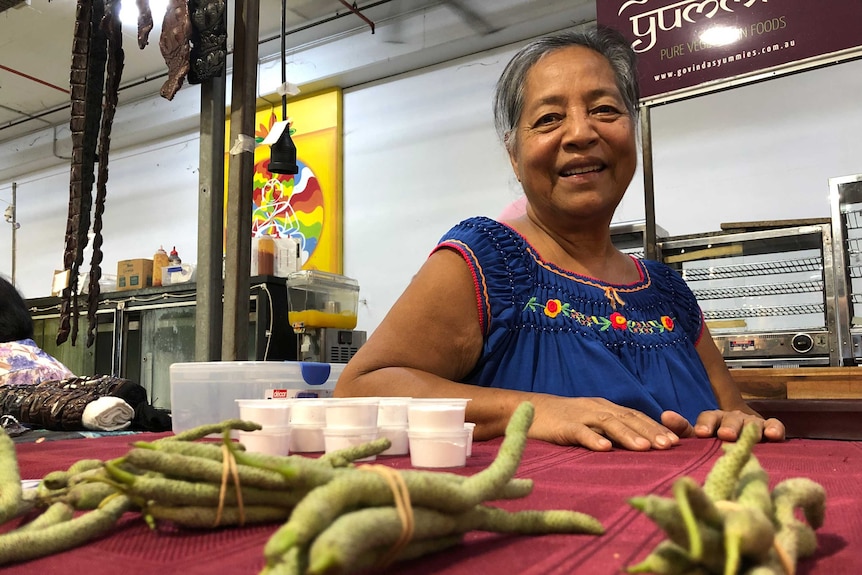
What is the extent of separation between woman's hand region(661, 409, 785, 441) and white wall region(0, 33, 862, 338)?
1879mm

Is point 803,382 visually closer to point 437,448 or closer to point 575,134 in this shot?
point 575,134

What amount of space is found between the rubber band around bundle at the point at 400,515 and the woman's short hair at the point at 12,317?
267cm

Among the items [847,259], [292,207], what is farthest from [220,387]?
[292,207]

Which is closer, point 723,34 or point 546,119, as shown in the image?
point 546,119

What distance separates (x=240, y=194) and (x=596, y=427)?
2.88ft

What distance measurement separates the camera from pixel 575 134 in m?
1.42

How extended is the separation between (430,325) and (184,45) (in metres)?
0.75

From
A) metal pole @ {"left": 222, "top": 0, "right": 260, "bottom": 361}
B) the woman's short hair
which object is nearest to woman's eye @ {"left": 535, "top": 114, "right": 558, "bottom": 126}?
metal pole @ {"left": 222, "top": 0, "right": 260, "bottom": 361}

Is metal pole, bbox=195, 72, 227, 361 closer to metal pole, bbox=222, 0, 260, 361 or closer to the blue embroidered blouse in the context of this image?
metal pole, bbox=222, 0, 260, 361

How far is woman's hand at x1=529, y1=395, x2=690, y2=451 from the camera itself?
90cm

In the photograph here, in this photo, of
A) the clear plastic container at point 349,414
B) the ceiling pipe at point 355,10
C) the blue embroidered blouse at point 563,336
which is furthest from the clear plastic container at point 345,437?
the ceiling pipe at point 355,10

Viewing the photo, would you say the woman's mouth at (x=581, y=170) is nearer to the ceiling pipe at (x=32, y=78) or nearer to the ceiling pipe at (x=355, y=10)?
the ceiling pipe at (x=355, y=10)

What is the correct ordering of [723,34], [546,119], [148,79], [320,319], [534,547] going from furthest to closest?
[148,79] → [320,319] → [723,34] → [546,119] → [534,547]

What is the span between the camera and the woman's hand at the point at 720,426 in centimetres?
102
